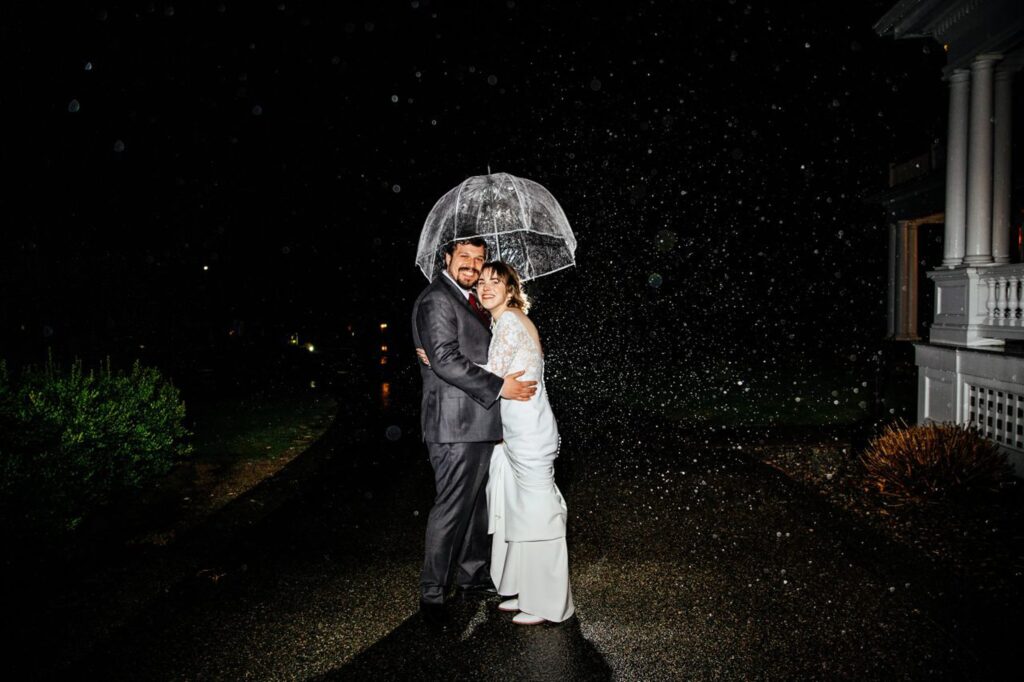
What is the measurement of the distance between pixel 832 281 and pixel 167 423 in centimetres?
Answer: 4121

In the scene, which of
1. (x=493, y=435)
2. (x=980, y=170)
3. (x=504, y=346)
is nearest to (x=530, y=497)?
(x=493, y=435)

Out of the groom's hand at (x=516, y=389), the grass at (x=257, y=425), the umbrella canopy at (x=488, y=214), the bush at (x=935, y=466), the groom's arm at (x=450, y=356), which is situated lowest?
the grass at (x=257, y=425)

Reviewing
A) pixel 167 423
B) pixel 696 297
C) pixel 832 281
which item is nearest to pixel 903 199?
pixel 167 423

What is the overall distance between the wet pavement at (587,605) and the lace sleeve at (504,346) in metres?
1.44

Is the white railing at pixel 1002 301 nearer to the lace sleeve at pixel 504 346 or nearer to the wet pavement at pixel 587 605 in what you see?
the wet pavement at pixel 587 605

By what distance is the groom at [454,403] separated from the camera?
13.7 feet

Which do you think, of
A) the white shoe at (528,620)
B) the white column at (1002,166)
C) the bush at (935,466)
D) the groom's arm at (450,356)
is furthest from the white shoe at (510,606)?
the white column at (1002,166)

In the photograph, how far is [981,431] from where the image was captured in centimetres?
774

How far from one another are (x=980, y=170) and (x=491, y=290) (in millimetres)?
7756

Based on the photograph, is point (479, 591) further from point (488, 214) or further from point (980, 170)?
point (980, 170)

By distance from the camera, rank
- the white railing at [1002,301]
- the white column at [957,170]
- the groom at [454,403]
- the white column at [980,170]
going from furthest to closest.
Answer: the white column at [957,170], the white column at [980,170], the white railing at [1002,301], the groom at [454,403]

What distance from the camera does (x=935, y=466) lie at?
20.8 feet

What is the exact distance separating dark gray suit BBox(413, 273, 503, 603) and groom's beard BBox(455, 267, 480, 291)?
0.06 metres

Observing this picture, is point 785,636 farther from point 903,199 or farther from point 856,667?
point 903,199
